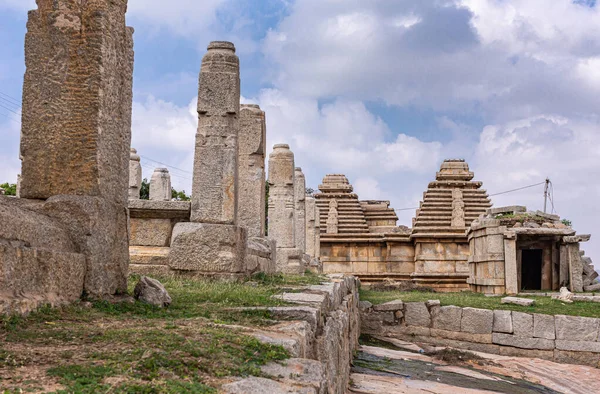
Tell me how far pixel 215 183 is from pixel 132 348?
20.0ft

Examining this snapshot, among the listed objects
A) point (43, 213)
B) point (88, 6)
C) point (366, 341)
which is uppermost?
point (88, 6)

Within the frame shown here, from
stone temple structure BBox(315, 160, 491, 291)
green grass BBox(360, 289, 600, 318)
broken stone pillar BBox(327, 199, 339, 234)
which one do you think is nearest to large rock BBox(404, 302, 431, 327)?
green grass BBox(360, 289, 600, 318)

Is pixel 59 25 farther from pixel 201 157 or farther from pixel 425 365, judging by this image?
pixel 425 365

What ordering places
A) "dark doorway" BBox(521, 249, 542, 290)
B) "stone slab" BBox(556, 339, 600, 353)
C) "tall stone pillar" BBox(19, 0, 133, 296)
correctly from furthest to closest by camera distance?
"dark doorway" BBox(521, 249, 542, 290)
"stone slab" BBox(556, 339, 600, 353)
"tall stone pillar" BBox(19, 0, 133, 296)

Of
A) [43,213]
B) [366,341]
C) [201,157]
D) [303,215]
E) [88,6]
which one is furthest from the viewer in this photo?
[303,215]

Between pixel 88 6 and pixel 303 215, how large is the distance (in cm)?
1598

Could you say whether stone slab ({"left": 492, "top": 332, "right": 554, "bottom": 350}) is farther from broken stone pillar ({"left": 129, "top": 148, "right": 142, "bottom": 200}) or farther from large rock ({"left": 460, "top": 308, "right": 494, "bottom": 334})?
broken stone pillar ({"left": 129, "top": 148, "right": 142, "bottom": 200})

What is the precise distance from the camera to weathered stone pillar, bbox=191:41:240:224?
923 centimetres

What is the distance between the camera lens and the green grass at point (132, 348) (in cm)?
273

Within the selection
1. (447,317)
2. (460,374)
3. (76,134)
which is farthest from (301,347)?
(447,317)

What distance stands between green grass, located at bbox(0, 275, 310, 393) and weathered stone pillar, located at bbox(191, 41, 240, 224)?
4.23 m

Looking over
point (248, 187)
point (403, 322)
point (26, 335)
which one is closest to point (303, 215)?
point (403, 322)

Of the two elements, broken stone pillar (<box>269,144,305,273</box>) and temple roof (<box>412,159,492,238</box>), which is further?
temple roof (<box>412,159,492,238</box>)

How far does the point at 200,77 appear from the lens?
9594mm
